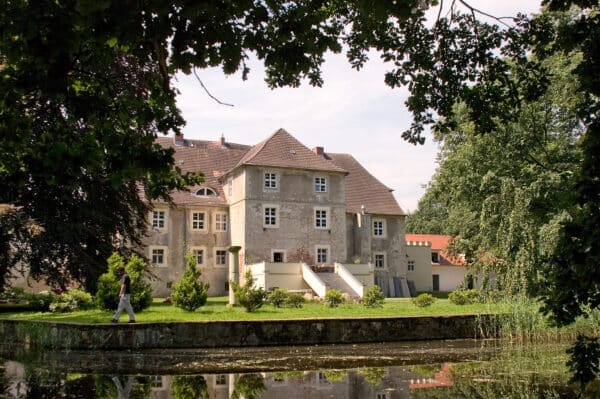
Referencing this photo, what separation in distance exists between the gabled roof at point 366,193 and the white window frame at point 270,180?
6.23 m

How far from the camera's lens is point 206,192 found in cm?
3903

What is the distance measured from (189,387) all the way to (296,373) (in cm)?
228

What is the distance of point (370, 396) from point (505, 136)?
24826mm

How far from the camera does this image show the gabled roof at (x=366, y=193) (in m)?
41.2

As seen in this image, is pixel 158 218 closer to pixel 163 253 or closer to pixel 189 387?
pixel 163 253

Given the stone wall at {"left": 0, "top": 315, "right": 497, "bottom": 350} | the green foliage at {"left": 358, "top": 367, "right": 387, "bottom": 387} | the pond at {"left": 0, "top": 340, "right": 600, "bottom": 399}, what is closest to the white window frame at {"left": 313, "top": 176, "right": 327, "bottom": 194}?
the stone wall at {"left": 0, "top": 315, "right": 497, "bottom": 350}

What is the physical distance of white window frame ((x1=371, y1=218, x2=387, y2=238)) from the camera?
41344 millimetres

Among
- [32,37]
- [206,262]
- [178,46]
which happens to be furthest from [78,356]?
[206,262]

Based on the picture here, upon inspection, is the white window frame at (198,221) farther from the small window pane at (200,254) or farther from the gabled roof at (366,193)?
the gabled roof at (366,193)

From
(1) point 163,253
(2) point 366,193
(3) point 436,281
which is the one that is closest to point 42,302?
(1) point 163,253

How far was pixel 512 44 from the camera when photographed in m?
7.79

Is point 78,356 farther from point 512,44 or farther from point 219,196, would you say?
point 219,196

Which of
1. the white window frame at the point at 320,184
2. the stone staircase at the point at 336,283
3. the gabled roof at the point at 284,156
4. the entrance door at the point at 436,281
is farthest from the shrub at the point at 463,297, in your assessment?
the entrance door at the point at 436,281

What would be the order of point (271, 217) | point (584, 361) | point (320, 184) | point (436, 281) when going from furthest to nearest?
1. point (436, 281)
2. point (320, 184)
3. point (271, 217)
4. point (584, 361)
